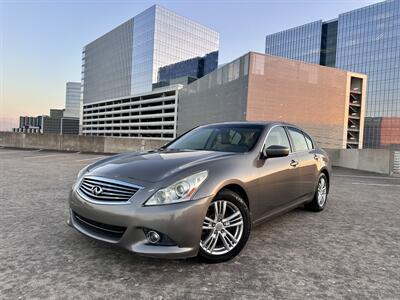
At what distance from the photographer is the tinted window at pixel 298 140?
5113 millimetres

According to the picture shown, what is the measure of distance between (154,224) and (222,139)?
1.91m

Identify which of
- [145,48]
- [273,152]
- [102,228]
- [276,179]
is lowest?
[102,228]

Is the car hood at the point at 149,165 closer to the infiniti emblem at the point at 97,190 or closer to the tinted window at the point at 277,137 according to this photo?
the infiniti emblem at the point at 97,190

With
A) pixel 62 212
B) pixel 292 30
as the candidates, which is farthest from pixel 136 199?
pixel 292 30

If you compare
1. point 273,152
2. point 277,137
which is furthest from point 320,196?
point 273,152

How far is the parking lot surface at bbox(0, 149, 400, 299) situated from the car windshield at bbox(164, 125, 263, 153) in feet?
3.85

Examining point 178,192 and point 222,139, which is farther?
point 222,139

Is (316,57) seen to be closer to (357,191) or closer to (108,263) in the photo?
(357,191)

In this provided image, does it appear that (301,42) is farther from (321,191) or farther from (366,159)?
(321,191)

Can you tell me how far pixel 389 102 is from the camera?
8856 centimetres

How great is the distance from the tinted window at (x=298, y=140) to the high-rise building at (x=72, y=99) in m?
186

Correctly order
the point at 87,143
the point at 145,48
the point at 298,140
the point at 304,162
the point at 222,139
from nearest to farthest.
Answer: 1. the point at 222,139
2. the point at 304,162
3. the point at 298,140
4. the point at 87,143
5. the point at 145,48

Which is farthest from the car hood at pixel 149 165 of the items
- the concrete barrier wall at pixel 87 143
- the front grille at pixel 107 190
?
the concrete barrier wall at pixel 87 143

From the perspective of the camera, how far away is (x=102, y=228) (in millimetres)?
3072
